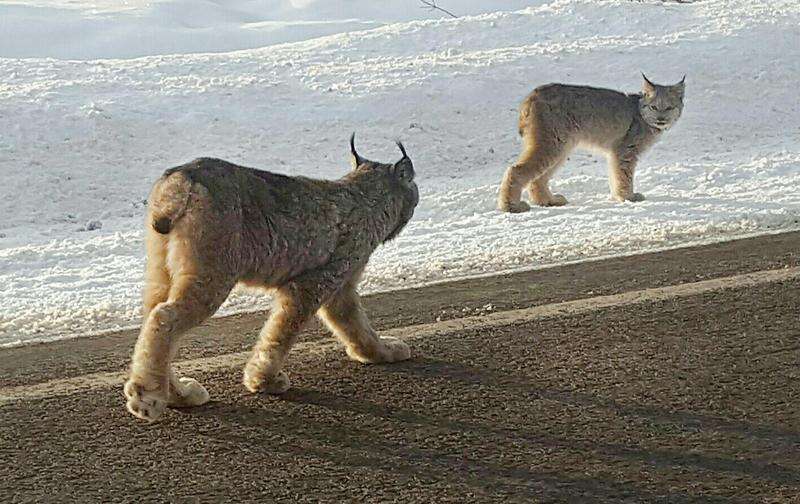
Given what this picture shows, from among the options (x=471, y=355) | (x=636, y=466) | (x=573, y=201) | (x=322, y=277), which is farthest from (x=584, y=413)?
(x=573, y=201)

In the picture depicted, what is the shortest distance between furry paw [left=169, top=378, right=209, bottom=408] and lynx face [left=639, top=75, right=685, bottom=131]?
736cm

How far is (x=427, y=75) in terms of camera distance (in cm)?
1387

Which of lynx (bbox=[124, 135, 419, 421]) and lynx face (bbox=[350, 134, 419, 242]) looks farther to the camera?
lynx face (bbox=[350, 134, 419, 242])

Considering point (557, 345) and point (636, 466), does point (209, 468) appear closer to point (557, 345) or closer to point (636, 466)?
point (636, 466)

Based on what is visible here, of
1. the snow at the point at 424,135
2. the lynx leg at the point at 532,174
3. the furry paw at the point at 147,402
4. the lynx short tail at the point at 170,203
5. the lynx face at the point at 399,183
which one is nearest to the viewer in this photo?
the furry paw at the point at 147,402

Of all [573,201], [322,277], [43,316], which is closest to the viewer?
[322,277]

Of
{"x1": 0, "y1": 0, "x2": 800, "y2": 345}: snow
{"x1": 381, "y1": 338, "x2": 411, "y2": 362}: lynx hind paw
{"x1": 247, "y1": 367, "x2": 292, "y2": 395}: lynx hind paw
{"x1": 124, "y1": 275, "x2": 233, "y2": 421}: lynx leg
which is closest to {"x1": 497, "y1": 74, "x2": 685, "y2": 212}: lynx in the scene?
{"x1": 0, "y1": 0, "x2": 800, "y2": 345}: snow

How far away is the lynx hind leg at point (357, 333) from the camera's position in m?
5.34

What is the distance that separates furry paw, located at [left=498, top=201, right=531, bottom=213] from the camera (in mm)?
9758

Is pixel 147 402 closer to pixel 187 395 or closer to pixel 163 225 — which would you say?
pixel 187 395

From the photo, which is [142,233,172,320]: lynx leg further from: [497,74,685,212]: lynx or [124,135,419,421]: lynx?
[497,74,685,212]: lynx

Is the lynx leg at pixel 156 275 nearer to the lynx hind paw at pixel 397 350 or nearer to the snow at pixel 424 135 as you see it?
the lynx hind paw at pixel 397 350

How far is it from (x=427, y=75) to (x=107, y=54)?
1301cm

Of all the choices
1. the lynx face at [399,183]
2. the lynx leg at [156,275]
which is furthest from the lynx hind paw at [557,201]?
the lynx leg at [156,275]
